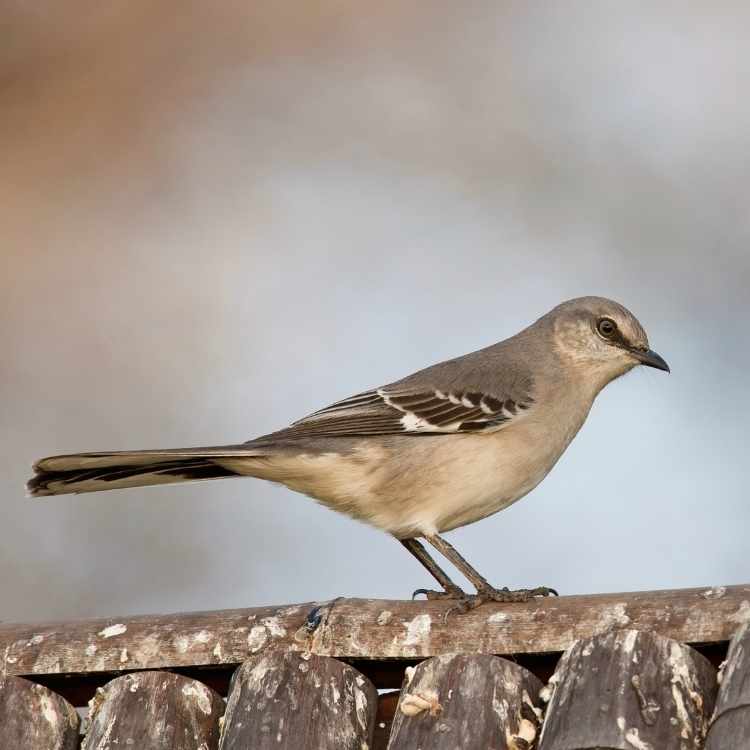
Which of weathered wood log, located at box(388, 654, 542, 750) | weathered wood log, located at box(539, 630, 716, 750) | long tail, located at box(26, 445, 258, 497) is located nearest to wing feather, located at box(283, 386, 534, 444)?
long tail, located at box(26, 445, 258, 497)

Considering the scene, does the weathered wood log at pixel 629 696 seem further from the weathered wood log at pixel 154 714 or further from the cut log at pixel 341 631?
the weathered wood log at pixel 154 714

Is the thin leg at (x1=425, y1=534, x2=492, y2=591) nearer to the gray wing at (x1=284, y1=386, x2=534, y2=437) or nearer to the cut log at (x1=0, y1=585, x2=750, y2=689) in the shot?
the gray wing at (x1=284, y1=386, x2=534, y2=437)

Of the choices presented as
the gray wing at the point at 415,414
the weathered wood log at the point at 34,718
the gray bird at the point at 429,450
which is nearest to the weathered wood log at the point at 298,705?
the weathered wood log at the point at 34,718

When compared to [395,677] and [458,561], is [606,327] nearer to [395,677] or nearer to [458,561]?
[458,561]

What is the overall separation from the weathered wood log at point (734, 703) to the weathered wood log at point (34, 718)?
4.22 ft

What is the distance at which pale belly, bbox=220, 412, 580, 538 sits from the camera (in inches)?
175

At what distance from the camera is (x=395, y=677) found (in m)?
2.62

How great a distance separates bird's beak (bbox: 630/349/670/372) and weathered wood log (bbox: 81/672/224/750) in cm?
275

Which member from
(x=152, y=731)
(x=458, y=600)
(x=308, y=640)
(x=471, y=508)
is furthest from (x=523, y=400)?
(x=152, y=731)

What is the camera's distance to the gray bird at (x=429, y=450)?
445 cm

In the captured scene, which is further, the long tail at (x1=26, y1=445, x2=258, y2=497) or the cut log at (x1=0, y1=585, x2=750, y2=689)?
the long tail at (x1=26, y1=445, x2=258, y2=497)

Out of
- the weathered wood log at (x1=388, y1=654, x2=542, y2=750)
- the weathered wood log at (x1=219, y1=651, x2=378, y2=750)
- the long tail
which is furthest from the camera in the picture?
the long tail

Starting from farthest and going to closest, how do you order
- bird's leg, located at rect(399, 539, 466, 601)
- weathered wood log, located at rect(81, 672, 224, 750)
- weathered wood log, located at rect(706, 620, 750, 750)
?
bird's leg, located at rect(399, 539, 466, 601)
weathered wood log, located at rect(81, 672, 224, 750)
weathered wood log, located at rect(706, 620, 750, 750)

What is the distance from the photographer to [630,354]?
497 cm
